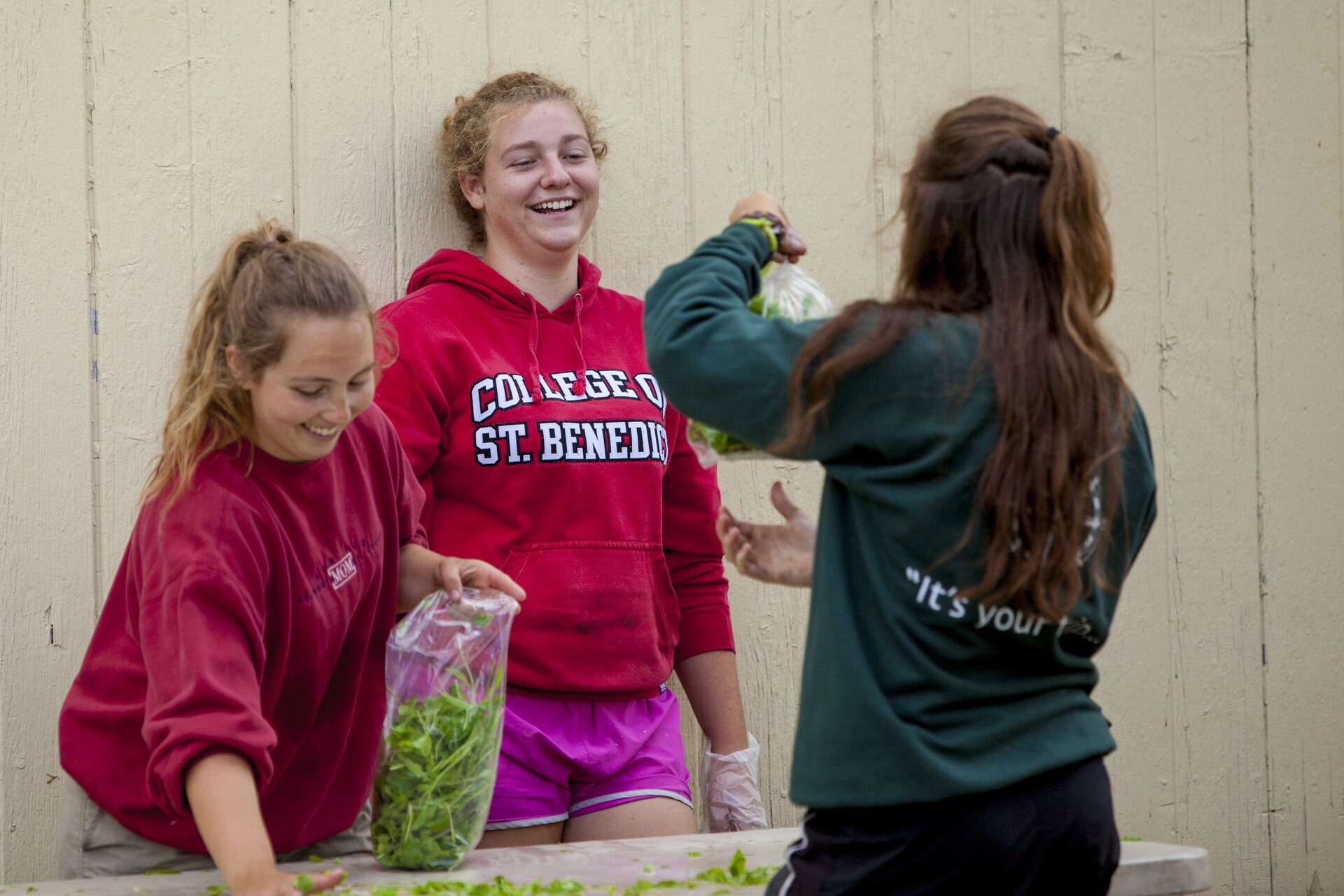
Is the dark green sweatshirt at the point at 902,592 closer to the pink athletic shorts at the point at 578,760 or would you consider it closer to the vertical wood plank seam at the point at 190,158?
the pink athletic shorts at the point at 578,760

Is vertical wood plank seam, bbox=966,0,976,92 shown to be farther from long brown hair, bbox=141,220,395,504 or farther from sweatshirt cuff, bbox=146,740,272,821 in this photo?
sweatshirt cuff, bbox=146,740,272,821

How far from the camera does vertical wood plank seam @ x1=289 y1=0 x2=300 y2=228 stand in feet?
7.54

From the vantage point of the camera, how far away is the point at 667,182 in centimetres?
261

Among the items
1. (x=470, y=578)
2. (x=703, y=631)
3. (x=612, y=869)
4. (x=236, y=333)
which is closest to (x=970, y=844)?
(x=612, y=869)

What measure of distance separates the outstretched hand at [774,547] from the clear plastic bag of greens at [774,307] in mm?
77

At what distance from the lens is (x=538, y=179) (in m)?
2.30

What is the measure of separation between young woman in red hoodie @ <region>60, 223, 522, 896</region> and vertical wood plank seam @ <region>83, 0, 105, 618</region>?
43 cm

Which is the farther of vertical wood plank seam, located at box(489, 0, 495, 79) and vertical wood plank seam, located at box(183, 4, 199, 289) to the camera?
vertical wood plank seam, located at box(489, 0, 495, 79)

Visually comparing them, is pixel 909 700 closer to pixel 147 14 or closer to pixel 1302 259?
pixel 147 14

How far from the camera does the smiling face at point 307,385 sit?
1.63 m

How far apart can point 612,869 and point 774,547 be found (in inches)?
20.0

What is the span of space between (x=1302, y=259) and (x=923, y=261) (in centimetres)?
192

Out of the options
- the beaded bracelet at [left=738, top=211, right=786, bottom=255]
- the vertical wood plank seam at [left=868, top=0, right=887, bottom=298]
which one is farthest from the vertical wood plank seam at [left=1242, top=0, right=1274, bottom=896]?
the beaded bracelet at [left=738, top=211, right=786, bottom=255]

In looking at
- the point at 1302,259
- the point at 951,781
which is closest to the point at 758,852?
the point at 951,781
